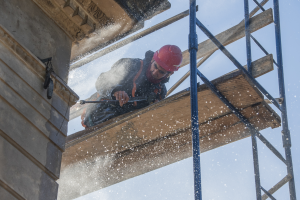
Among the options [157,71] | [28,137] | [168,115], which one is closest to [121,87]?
[157,71]

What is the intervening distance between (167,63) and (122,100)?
4.82 feet

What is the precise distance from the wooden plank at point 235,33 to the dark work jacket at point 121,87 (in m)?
0.85

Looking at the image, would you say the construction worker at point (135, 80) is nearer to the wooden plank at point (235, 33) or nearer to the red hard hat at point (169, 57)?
the red hard hat at point (169, 57)

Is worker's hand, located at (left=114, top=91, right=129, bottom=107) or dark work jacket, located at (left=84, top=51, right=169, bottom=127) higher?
dark work jacket, located at (left=84, top=51, right=169, bottom=127)

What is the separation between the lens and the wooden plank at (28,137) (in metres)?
3.81

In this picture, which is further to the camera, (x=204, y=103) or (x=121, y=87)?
(x=121, y=87)

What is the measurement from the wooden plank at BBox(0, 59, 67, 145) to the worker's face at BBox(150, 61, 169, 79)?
312cm

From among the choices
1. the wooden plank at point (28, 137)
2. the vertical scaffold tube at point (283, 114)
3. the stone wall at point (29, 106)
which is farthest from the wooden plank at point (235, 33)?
the wooden plank at point (28, 137)

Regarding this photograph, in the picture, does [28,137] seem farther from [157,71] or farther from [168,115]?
[157,71]

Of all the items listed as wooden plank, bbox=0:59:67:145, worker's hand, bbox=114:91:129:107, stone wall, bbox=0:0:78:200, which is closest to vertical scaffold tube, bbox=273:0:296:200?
worker's hand, bbox=114:91:129:107

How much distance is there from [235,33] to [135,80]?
6.17 ft

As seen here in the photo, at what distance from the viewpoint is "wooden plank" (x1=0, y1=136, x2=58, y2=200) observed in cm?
360

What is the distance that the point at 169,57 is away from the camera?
7.36m

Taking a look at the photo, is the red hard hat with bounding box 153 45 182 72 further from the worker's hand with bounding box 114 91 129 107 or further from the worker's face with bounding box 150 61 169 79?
the worker's hand with bounding box 114 91 129 107
